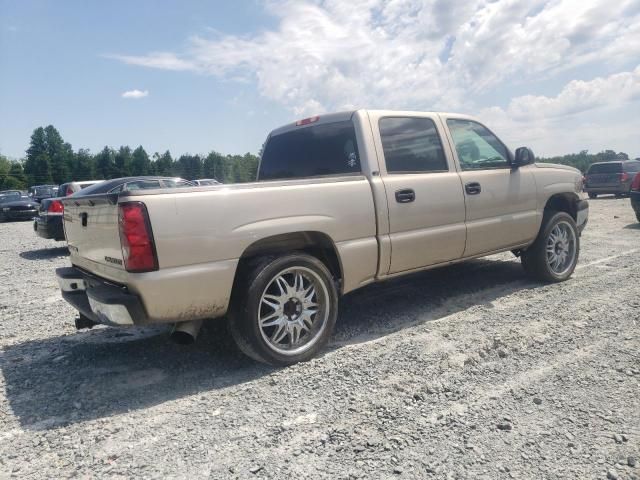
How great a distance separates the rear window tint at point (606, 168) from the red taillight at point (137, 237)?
885 inches

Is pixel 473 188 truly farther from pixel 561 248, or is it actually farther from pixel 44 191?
pixel 44 191

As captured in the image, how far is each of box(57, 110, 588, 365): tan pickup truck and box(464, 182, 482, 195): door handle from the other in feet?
0.05

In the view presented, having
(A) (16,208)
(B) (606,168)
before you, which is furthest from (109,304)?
(B) (606,168)

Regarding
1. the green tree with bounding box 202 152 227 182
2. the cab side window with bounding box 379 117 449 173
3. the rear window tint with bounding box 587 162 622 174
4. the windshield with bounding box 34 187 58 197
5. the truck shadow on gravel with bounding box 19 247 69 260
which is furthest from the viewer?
the green tree with bounding box 202 152 227 182

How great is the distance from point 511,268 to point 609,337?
2.80m

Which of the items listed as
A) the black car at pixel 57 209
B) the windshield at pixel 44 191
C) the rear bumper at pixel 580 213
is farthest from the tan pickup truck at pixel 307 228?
the windshield at pixel 44 191

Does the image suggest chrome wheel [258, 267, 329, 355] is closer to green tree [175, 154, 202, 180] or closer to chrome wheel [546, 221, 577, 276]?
chrome wheel [546, 221, 577, 276]

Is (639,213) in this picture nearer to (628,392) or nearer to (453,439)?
(628,392)

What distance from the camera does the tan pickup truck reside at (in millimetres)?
2990

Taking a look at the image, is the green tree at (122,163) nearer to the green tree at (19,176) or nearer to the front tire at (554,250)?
the green tree at (19,176)

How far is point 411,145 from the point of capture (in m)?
4.46

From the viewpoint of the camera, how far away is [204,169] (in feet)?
270

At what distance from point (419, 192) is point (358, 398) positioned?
2077mm

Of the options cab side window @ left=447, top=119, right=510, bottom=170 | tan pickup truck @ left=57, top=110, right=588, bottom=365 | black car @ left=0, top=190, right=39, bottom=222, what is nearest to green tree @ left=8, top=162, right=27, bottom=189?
black car @ left=0, top=190, right=39, bottom=222
